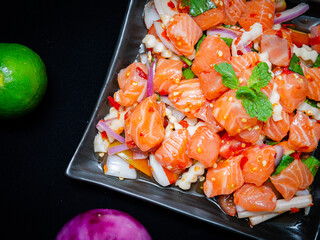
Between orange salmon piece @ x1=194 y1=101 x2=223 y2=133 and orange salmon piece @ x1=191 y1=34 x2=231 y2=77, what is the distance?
0.24 m

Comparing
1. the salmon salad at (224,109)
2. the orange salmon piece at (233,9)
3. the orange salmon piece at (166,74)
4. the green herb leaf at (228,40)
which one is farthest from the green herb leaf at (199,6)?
the orange salmon piece at (166,74)

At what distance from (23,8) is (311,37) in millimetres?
2272

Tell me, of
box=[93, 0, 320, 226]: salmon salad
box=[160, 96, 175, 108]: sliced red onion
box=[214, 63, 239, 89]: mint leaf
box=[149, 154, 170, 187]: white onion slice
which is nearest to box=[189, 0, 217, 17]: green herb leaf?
box=[93, 0, 320, 226]: salmon salad

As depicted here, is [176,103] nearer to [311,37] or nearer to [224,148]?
[224,148]

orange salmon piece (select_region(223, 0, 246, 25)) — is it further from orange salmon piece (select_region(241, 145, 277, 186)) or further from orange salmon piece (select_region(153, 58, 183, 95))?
orange salmon piece (select_region(241, 145, 277, 186))

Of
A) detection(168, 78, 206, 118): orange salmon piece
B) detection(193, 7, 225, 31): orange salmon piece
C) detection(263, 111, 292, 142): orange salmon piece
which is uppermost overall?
detection(193, 7, 225, 31): orange salmon piece

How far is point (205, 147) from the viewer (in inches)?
83.7

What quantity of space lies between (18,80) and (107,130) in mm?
682

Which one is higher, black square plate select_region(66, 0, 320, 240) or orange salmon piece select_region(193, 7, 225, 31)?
orange salmon piece select_region(193, 7, 225, 31)

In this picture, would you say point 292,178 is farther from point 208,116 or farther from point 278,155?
point 208,116

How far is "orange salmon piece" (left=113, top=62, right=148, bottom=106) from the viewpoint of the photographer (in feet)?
7.37

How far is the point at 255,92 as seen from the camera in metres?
2.06

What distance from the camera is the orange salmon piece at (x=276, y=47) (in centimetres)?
220

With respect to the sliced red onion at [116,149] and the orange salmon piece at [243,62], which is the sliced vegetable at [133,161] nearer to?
the sliced red onion at [116,149]
